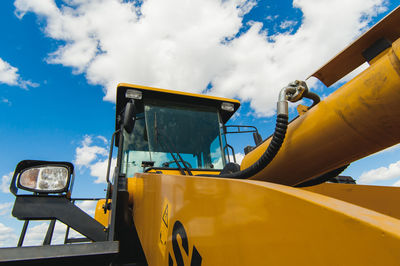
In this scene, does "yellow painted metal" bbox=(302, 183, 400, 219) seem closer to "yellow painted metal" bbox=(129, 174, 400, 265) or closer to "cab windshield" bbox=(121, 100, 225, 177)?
"yellow painted metal" bbox=(129, 174, 400, 265)

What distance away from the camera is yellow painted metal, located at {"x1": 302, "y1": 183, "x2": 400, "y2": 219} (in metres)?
1.53

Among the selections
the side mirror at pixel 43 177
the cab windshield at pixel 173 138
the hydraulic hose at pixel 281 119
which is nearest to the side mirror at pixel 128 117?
the side mirror at pixel 43 177

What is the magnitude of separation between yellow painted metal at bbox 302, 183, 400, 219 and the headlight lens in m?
1.79

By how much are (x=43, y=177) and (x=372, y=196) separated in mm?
2176

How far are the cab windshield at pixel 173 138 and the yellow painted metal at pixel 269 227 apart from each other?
1466 millimetres

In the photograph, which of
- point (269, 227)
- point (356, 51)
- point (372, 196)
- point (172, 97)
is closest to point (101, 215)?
point (172, 97)

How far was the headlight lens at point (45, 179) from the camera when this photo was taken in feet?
5.37

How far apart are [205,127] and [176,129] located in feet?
1.42

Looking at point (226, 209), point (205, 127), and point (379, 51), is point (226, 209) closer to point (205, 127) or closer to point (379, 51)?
point (379, 51)

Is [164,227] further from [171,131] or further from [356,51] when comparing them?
[171,131]

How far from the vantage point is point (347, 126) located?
2.99 ft

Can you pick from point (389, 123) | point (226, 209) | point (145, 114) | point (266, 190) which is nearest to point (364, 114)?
point (389, 123)

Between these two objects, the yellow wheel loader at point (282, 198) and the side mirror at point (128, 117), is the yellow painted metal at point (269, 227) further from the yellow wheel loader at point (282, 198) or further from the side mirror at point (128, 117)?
the side mirror at point (128, 117)

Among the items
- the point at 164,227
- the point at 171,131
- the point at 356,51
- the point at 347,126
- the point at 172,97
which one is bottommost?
the point at 164,227
